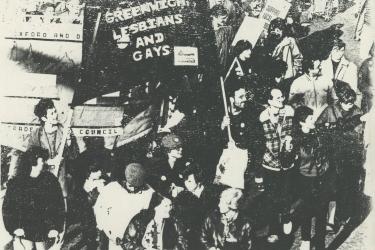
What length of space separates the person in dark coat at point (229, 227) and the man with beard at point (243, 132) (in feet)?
0.40

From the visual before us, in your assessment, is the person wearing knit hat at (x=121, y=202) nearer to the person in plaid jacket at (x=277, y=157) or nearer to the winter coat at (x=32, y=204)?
the winter coat at (x=32, y=204)

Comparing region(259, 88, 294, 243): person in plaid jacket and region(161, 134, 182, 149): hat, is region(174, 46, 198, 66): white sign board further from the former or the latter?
region(259, 88, 294, 243): person in plaid jacket

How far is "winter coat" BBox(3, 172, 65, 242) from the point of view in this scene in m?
3.85

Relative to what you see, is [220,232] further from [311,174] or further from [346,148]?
[346,148]

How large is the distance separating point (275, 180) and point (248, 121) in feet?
1.55

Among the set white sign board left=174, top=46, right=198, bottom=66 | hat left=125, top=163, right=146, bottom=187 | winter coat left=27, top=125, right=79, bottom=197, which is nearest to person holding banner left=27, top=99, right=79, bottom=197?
winter coat left=27, top=125, right=79, bottom=197

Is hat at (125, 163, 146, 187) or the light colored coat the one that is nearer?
hat at (125, 163, 146, 187)

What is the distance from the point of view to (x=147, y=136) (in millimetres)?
3893

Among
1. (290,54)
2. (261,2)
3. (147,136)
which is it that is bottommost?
(147,136)

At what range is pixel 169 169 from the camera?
3.90m

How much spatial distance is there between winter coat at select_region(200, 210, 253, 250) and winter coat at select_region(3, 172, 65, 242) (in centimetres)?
104

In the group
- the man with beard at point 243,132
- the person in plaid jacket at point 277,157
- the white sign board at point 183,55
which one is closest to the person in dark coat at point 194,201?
the man with beard at point 243,132

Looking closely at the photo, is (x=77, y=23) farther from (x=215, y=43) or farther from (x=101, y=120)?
(x=215, y=43)

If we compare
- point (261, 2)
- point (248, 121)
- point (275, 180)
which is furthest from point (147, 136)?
point (261, 2)
